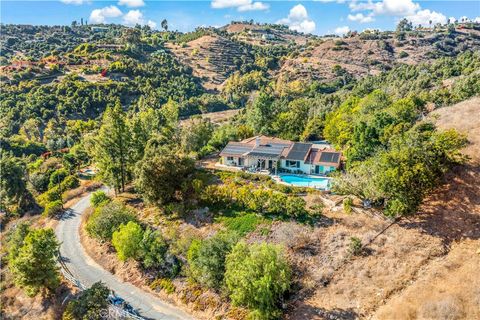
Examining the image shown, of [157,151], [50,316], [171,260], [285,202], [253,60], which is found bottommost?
[50,316]

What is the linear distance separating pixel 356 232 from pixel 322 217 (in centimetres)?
360

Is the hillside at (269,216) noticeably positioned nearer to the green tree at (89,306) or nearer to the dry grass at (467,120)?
the green tree at (89,306)

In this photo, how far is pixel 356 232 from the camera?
31312 mm

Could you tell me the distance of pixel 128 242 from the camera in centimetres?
3247

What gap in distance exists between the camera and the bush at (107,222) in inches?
1411

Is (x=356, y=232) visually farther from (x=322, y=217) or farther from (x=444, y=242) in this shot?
(x=444, y=242)

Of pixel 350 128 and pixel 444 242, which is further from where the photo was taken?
pixel 350 128

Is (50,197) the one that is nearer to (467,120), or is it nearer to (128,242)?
(128,242)

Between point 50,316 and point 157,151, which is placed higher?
point 157,151

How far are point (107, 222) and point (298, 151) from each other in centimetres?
2684

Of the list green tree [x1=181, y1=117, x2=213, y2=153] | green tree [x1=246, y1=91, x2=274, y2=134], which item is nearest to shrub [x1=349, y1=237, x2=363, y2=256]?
green tree [x1=181, y1=117, x2=213, y2=153]

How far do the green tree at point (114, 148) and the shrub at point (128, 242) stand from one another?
1364 cm

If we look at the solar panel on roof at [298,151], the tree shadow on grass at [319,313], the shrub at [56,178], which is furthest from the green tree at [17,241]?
the solar panel on roof at [298,151]

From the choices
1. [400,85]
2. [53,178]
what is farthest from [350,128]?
[53,178]
